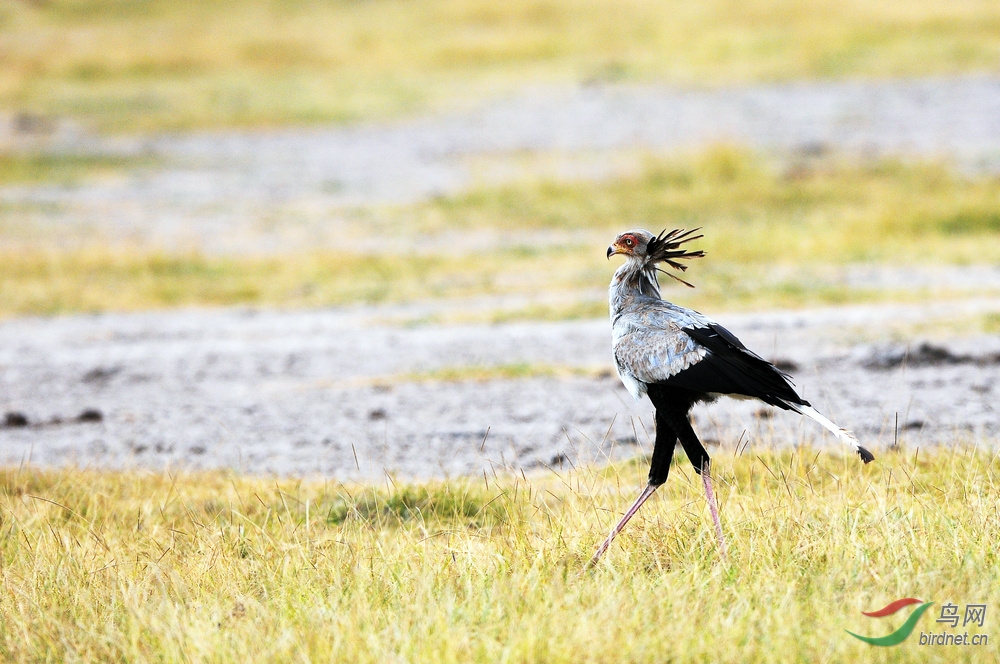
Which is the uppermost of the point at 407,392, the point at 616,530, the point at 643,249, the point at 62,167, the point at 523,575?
the point at 62,167

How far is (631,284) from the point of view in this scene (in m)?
4.68

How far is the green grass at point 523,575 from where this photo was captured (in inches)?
147

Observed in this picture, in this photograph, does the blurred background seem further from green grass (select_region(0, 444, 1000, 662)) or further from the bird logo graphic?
the bird logo graphic

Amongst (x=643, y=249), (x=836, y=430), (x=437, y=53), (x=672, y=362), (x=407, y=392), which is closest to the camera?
(x=836, y=430)

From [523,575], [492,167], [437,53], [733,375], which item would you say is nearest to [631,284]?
[733,375]

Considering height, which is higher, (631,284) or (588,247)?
(631,284)

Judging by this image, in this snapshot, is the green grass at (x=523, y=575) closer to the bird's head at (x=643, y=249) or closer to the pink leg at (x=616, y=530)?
the pink leg at (x=616, y=530)

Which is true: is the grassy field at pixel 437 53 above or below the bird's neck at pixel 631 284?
above

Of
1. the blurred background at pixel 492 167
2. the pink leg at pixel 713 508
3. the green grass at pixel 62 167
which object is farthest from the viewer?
the green grass at pixel 62 167


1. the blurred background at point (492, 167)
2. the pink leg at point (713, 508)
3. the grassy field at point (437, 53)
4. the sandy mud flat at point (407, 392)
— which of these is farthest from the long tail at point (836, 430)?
the grassy field at point (437, 53)

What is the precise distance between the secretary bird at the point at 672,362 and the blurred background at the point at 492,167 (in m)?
2.50

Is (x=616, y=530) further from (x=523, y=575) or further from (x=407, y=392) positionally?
(x=407, y=392)

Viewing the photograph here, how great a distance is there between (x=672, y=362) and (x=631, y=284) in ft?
1.61

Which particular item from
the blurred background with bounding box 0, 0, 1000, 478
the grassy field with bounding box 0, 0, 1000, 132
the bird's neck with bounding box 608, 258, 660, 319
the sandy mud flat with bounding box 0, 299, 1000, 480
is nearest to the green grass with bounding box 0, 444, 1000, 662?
the sandy mud flat with bounding box 0, 299, 1000, 480
